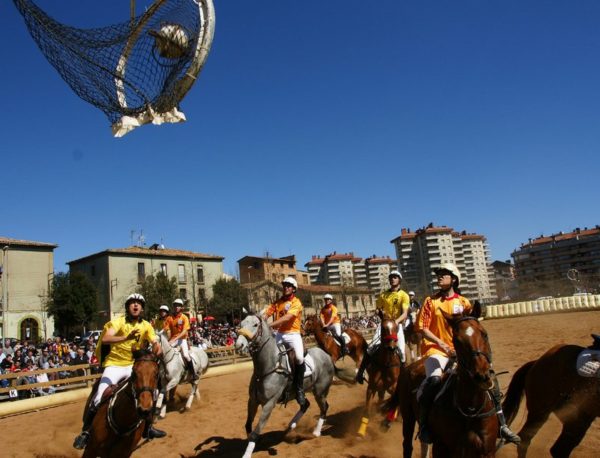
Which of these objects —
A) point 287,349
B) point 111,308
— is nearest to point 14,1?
point 287,349

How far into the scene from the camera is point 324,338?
14.4m

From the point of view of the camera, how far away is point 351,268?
164 m

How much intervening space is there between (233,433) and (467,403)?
670cm

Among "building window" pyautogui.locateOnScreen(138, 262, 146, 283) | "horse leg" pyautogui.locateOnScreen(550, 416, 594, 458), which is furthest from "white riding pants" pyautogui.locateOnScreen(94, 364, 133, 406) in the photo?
"building window" pyautogui.locateOnScreen(138, 262, 146, 283)

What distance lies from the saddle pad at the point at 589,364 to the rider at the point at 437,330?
1723mm

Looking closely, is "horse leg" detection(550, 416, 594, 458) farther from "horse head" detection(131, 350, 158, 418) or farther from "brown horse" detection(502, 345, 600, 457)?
"horse head" detection(131, 350, 158, 418)

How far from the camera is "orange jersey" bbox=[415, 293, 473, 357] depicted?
6.37m

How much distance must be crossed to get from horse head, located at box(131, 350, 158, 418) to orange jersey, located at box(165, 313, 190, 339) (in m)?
7.51

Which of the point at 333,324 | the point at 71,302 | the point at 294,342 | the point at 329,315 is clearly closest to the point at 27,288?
the point at 71,302

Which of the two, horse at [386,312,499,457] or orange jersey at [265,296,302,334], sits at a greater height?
orange jersey at [265,296,302,334]

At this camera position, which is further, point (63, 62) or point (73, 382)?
point (73, 382)

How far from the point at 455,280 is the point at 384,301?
441 centimetres

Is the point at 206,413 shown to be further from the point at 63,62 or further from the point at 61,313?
the point at 61,313

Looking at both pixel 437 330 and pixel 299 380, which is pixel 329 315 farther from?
pixel 437 330
